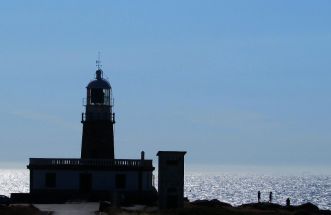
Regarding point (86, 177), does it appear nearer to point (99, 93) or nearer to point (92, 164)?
point (92, 164)

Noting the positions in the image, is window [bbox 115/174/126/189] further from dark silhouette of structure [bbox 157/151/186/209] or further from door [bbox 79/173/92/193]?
dark silhouette of structure [bbox 157/151/186/209]

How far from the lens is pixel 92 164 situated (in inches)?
2256

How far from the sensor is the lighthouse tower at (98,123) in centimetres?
5941

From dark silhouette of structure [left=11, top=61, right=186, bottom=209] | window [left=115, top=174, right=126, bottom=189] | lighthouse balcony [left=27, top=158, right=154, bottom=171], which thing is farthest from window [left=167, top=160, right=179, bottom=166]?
window [left=115, top=174, right=126, bottom=189]

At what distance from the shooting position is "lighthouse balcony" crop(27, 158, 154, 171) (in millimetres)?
57188

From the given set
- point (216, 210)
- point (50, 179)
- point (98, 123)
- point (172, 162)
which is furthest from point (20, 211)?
point (98, 123)

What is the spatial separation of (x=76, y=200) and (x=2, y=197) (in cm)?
441

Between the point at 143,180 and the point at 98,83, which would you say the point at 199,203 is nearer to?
the point at 143,180

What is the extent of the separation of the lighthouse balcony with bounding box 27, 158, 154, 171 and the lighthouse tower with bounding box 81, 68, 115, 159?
1800mm

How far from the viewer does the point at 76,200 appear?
179 ft

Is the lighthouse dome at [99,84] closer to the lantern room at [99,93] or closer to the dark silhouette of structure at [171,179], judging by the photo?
the lantern room at [99,93]

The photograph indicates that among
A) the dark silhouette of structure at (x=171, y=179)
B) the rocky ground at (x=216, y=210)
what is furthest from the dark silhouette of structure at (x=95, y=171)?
the dark silhouette of structure at (x=171, y=179)

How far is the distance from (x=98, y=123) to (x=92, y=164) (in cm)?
347

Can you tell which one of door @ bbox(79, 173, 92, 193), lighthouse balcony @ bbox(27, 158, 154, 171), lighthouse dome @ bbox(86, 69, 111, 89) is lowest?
door @ bbox(79, 173, 92, 193)
